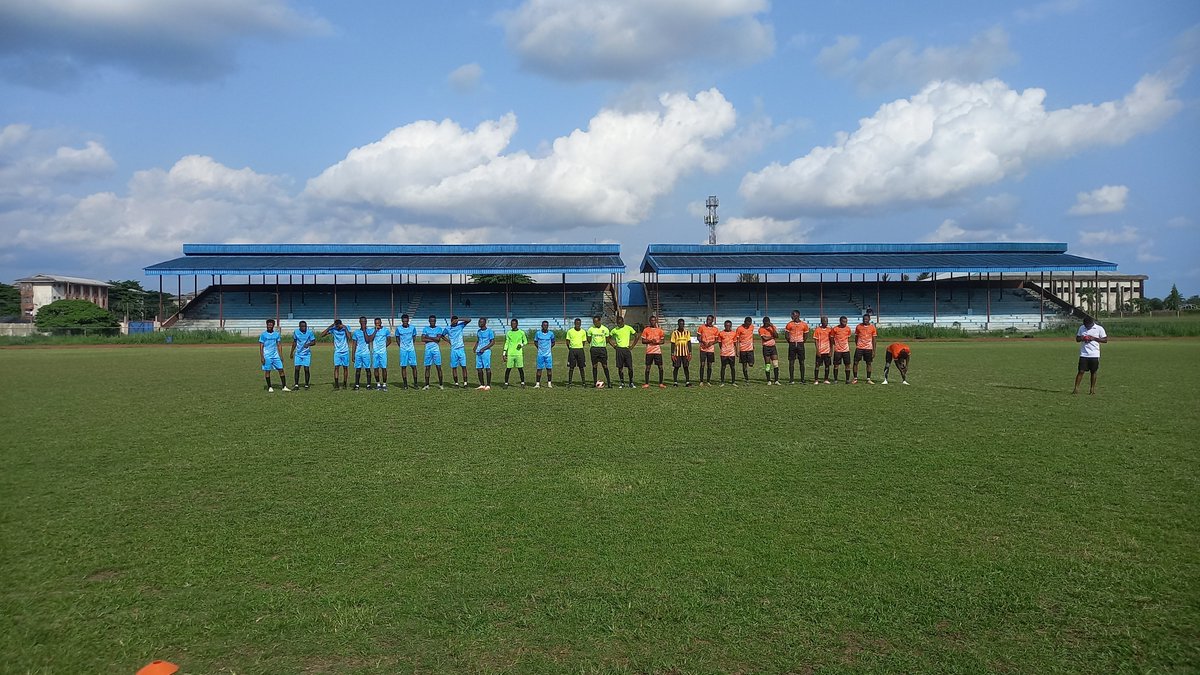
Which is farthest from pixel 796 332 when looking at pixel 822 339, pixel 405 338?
pixel 405 338

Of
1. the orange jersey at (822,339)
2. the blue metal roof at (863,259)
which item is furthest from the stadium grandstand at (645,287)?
the orange jersey at (822,339)

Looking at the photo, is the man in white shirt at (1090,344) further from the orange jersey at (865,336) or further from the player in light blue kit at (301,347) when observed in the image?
the player in light blue kit at (301,347)

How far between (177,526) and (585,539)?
3376mm

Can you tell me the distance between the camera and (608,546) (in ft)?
17.5

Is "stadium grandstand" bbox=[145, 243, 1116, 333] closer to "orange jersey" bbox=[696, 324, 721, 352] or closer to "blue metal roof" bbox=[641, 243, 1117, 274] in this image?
"blue metal roof" bbox=[641, 243, 1117, 274]

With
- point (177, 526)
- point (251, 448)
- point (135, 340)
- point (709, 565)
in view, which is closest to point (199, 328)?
point (135, 340)

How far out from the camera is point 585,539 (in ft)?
18.0

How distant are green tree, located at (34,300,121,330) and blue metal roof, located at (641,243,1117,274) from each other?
4032cm

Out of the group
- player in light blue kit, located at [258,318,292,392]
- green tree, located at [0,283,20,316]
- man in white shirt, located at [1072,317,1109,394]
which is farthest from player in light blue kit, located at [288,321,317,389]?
green tree, located at [0,283,20,316]

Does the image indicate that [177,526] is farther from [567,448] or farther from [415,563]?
[567,448]

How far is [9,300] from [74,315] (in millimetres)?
35383

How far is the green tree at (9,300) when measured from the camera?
7838 cm

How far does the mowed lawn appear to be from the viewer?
12.8ft

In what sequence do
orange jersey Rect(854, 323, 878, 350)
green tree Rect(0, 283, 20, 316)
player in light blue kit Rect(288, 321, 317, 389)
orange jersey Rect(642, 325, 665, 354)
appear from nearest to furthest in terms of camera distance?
1. player in light blue kit Rect(288, 321, 317, 389)
2. orange jersey Rect(854, 323, 878, 350)
3. orange jersey Rect(642, 325, 665, 354)
4. green tree Rect(0, 283, 20, 316)
